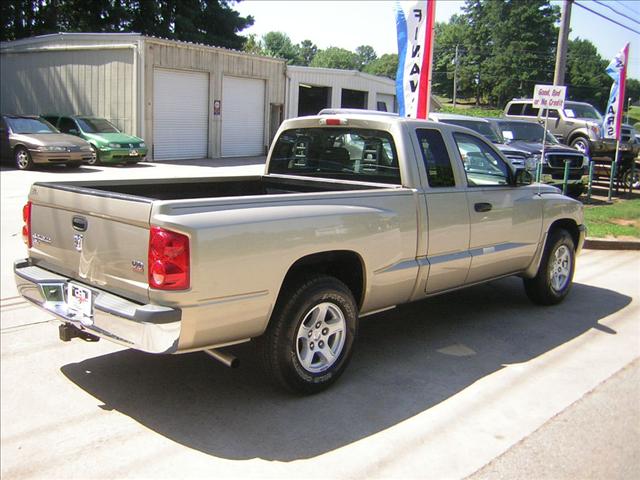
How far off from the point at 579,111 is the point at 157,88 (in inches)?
563

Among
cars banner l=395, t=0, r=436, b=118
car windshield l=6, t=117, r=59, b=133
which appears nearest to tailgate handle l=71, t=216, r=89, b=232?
cars banner l=395, t=0, r=436, b=118

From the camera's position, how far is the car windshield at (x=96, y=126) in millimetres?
19812

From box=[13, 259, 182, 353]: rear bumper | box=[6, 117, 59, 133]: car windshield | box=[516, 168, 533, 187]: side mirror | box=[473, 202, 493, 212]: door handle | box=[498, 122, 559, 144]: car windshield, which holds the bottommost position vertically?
box=[13, 259, 182, 353]: rear bumper

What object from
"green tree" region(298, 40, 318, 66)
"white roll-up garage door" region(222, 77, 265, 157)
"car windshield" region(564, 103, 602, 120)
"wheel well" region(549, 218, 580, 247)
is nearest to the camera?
"wheel well" region(549, 218, 580, 247)

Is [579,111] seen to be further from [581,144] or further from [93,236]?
[93,236]

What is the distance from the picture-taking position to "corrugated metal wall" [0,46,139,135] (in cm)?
2161

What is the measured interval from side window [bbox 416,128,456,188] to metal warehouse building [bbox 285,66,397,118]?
2249cm

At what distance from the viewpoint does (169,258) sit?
3.49 meters

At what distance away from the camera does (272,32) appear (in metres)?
138

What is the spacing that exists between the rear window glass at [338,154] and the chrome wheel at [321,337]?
4.51 ft

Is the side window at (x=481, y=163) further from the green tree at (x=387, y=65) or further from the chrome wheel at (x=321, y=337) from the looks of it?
the green tree at (x=387, y=65)

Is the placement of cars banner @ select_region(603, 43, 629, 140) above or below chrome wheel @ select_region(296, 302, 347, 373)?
above

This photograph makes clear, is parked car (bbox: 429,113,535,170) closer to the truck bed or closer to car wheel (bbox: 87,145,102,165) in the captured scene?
the truck bed

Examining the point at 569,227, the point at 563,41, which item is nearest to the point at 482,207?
the point at 569,227
